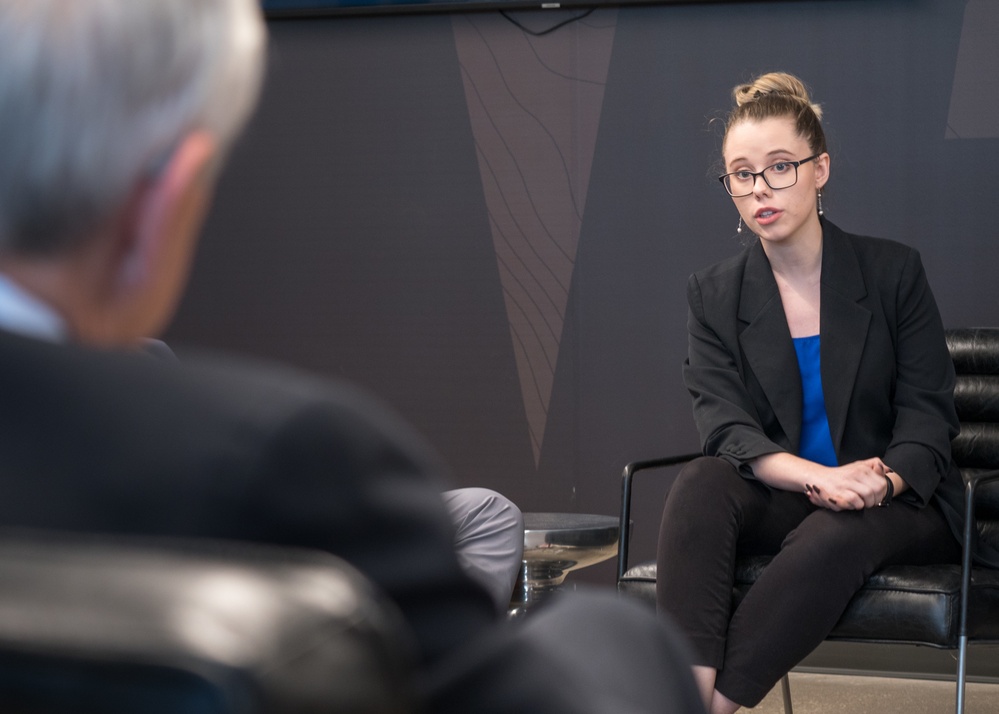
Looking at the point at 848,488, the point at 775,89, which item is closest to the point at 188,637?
the point at 848,488

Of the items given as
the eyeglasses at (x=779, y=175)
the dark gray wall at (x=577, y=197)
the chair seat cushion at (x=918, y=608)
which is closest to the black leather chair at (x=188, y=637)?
the chair seat cushion at (x=918, y=608)

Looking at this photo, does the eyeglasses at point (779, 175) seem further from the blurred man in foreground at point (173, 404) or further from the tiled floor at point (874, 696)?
the blurred man in foreground at point (173, 404)

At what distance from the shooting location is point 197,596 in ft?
1.28

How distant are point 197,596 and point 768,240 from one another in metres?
2.51

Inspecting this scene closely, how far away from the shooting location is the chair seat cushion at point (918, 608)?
223 centimetres

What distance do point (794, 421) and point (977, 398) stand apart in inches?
23.5

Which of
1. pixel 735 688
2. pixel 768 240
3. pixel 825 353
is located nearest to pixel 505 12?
pixel 768 240

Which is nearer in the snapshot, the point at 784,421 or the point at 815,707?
the point at 784,421

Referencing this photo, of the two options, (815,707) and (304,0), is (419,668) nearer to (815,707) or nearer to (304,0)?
(815,707)

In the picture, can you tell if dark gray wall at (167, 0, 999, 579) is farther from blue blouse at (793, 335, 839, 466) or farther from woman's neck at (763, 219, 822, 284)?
blue blouse at (793, 335, 839, 466)

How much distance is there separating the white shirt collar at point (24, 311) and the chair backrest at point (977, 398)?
2.66m

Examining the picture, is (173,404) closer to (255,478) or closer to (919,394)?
(255,478)

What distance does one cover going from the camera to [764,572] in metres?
2.27

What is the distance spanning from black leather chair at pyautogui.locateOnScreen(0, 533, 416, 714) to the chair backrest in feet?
8.91
